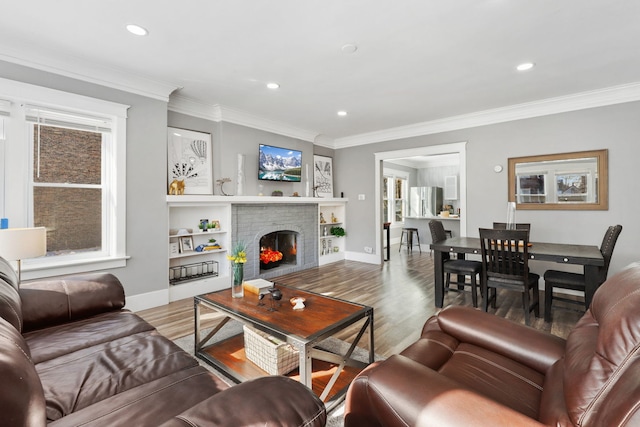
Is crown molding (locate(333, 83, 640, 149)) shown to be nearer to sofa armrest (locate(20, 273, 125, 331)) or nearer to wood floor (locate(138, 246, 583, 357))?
wood floor (locate(138, 246, 583, 357))

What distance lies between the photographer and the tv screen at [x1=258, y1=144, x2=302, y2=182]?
512 cm

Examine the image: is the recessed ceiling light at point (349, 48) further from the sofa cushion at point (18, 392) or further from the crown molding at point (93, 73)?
the sofa cushion at point (18, 392)

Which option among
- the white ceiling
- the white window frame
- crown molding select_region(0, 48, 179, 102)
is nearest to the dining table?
the white ceiling

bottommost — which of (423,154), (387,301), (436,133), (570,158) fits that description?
(387,301)

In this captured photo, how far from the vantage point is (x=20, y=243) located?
7.33 ft

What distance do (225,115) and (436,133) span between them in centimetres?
353

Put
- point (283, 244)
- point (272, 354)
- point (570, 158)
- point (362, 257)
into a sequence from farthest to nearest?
point (362, 257)
point (283, 244)
point (570, 158)
point (272, 354)

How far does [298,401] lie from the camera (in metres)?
0.94

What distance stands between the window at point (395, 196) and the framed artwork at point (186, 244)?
17.6 ft

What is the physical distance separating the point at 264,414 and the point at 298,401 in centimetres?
12

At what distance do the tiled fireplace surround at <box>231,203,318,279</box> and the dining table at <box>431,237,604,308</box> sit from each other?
8.63 feet

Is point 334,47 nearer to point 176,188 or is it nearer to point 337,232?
point 176,188

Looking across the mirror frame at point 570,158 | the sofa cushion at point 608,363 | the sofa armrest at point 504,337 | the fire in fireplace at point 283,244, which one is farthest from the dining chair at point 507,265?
the fire in fireplace at point 283,244

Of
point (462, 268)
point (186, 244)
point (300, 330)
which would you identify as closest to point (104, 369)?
point (300, 330)
